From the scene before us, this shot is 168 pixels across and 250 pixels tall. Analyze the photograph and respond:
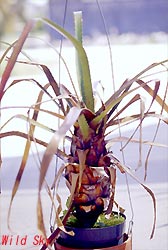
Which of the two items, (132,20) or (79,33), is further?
(132,20)

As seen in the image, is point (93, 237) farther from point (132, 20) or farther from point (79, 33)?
point (132, 20)

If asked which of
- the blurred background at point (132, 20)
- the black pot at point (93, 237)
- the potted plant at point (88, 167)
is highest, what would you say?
the blurred background at point (132, 20)

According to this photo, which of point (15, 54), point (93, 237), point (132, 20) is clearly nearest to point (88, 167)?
point (93, 237)

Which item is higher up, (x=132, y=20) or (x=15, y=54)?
(x=132, y=20)

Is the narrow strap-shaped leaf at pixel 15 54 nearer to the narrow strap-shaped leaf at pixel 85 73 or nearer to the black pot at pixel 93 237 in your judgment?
the narrow strap-shaped leaf at pixel 85 73

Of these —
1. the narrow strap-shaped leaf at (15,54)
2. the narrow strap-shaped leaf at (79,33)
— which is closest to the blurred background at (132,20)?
the narrow strap-shaped leaf at (79,33)

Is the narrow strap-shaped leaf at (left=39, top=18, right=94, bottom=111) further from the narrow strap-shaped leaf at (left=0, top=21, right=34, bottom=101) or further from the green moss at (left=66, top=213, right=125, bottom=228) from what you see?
the green moss at (left=66, top=213, right=125, bottom=228)

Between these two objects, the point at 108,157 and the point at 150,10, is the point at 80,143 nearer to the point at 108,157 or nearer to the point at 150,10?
the point at 108,157

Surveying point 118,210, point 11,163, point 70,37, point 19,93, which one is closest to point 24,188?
point 11,163
